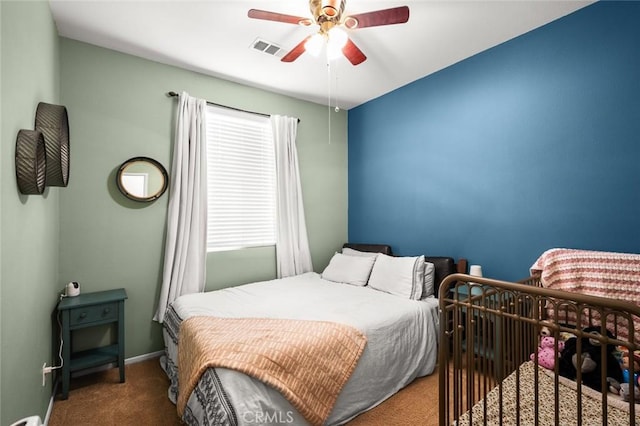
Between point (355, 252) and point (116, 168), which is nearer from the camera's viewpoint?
point (116, 168)

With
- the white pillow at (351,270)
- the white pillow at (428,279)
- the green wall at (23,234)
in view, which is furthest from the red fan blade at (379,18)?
the white pillow at (351,270)

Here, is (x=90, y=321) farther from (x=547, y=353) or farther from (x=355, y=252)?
(x=547, y=353)

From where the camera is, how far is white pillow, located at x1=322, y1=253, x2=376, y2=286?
10.7 feet

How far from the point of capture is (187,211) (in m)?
2.98

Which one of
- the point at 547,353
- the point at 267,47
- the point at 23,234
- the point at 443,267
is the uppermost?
the point at 267,47

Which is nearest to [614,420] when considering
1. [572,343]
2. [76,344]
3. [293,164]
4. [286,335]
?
[572,343]

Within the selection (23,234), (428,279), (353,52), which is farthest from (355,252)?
(23,234)

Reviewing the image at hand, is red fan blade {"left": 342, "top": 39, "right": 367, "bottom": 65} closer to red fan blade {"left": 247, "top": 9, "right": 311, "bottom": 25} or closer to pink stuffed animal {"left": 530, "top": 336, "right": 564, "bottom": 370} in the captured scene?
red fan blade {"left": 247, "top": 9, "right": 311, "bottom": 25}

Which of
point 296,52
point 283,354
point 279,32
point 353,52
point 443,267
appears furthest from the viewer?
point 443,267

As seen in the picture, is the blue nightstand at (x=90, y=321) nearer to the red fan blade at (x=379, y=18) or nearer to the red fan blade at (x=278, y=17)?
the red fan blade at (x=278, y=17)

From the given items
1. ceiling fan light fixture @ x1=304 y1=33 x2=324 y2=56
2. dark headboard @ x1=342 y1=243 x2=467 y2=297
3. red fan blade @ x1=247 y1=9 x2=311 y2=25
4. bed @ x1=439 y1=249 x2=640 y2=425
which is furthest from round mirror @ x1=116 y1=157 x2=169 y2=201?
dark headboard @ x1=342 y1=243 x2=467 y2=297

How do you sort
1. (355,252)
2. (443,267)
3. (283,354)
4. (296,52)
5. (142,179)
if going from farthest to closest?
(355,252), (443,267), (142,179), (296,52), (283,354)

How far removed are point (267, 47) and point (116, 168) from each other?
1.78 metres

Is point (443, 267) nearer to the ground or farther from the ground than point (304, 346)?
farther from the ground
